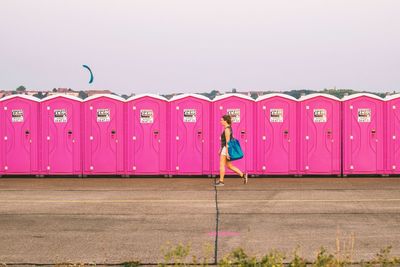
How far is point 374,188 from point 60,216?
→ 654 centimetres

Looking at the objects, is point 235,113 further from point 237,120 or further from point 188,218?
point 188,218

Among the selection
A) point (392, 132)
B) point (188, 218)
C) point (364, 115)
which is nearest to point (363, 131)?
point (364, 115)

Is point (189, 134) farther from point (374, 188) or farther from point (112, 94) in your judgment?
point (374, 188)

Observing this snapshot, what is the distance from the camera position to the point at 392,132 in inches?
605

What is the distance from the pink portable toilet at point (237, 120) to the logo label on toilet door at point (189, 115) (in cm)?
47

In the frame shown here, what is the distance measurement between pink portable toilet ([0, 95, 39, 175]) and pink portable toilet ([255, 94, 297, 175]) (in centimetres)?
532

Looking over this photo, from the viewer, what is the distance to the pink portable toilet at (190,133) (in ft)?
50.7

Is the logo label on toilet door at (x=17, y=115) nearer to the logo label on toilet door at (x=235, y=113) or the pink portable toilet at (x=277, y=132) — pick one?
the logo label on toilet door at (x=235, y=113)

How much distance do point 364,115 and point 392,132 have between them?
766mm

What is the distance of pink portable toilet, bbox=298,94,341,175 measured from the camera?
15383 mm

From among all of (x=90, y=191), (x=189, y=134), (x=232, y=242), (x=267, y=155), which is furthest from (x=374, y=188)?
(x=232, y=242)

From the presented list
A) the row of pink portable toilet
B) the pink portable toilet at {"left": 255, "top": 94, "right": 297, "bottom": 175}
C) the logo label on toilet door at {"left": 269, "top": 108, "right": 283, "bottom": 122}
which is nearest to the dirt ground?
the pink portable toilet at {"left": 255, "top": 94, "right": 297, "bottom": 175}

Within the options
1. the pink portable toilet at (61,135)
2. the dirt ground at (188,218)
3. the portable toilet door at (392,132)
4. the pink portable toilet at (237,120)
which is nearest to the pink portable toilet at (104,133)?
the pink portable toilet at (61,135)

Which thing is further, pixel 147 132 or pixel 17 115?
pixel 17 115
